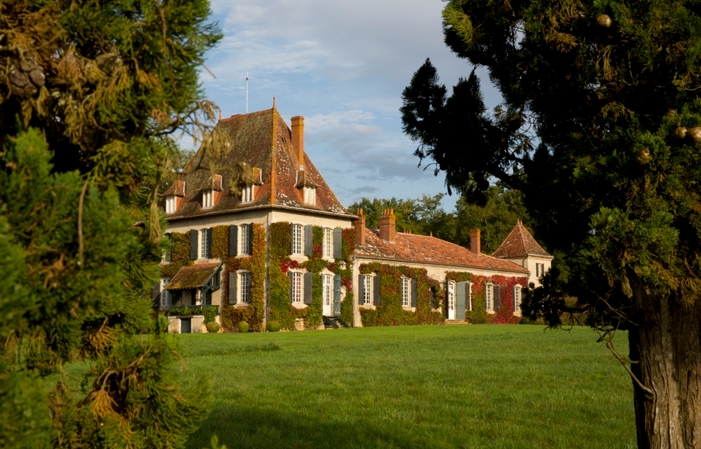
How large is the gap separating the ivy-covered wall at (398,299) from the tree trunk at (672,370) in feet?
Answer: 129

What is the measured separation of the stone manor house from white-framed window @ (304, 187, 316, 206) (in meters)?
0.06

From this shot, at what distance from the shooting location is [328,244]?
42.2 m

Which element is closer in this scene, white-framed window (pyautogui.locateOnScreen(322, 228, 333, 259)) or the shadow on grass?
the shadow on grass

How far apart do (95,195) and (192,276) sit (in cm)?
4019

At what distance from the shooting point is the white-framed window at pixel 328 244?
4191 centimetres

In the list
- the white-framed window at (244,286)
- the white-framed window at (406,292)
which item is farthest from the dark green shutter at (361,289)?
the white-framed window at (244,286)

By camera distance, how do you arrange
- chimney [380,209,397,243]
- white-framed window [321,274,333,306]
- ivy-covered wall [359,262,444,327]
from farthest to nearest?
1. chimney [380,209,397,243]
2. ivy-covered wall [359,262,444,327]
3. white-framed window [321,274,333,306]

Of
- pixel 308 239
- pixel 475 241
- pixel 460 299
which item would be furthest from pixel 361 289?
pixel 475 241

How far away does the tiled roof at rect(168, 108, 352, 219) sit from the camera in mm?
40312

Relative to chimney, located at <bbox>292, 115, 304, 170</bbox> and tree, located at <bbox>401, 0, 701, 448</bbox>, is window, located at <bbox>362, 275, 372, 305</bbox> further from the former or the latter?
tree, located at <bbox>401, 0, 701, 448</bbox>

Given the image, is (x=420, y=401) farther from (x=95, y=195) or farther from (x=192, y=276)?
(x=192, y=276)

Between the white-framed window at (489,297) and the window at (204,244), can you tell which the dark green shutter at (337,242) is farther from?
the white-framed window at (489,297)

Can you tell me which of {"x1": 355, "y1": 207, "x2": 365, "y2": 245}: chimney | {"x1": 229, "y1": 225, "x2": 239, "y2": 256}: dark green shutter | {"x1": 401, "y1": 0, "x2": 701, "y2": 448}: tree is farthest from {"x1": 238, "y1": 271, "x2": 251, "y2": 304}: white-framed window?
{"x1": 401, "y1": 0, "x2": 701, "y2": 448}: tree

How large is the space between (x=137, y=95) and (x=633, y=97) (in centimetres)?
338
